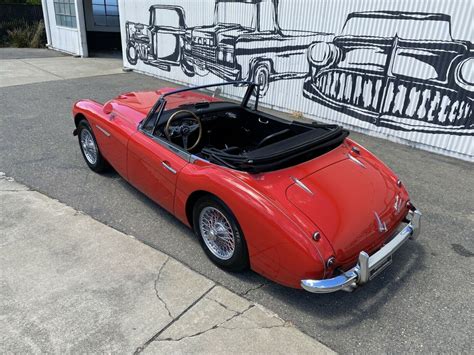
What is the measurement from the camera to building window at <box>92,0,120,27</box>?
1734 cm

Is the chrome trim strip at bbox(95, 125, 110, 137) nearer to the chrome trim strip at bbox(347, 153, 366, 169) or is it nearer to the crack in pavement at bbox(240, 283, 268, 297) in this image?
the crack in pavement at bbox(240, 283, 268, 297)

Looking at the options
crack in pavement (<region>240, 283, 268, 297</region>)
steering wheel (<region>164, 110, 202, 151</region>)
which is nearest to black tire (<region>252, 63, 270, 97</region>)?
steering wheel (<region>164, 110, 202, 151</region>)

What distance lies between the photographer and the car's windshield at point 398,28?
6121 millimetres

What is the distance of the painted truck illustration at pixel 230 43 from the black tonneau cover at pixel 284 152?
187 inches

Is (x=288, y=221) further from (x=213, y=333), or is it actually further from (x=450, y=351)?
(x=450, y=351)

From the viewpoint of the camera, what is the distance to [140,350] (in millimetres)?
2488

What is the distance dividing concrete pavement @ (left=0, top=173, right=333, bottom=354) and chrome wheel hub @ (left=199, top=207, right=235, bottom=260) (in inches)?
10.9

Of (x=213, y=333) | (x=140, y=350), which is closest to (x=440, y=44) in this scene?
(x=213, y=333)

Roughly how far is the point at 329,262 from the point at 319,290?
209 mm

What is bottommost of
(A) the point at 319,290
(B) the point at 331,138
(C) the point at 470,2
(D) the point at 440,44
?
(A) the point at 319,290

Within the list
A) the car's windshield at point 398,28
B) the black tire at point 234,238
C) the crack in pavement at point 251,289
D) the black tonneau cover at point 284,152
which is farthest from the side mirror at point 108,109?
the car's windshield at point 398,28

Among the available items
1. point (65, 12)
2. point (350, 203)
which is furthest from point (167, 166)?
point (65, 12)

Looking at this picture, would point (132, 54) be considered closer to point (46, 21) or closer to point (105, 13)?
point (105, 13)

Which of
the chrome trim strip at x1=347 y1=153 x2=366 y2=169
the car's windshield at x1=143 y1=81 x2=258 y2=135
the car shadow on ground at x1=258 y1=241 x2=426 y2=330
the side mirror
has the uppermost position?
the car's windshield at x1=143 y1=81 x2=258 y2=135
